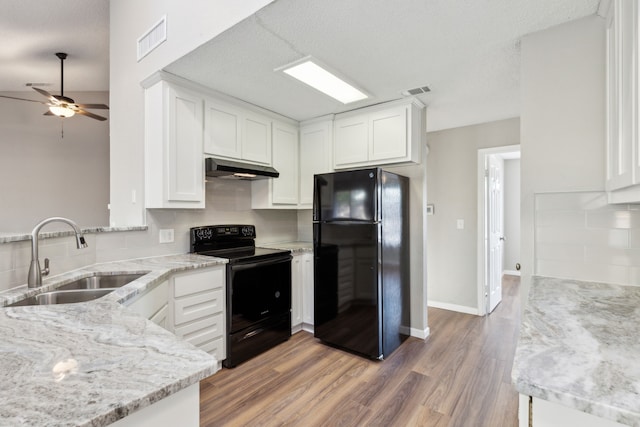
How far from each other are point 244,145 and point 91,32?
234 centimetres

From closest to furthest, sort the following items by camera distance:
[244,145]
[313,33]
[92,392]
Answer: [92,392]
[313,33]
[244,145]

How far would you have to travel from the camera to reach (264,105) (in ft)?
10.0

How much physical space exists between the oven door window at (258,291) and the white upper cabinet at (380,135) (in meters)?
1.31

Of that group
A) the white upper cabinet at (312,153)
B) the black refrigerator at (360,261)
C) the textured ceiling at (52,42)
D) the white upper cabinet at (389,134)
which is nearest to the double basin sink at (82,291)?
the black refrigerator at (360,261)

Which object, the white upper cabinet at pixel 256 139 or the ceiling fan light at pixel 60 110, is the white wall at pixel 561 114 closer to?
the white upper cabinet at pixel 256 139

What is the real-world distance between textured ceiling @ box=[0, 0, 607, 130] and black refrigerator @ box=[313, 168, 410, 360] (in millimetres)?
823

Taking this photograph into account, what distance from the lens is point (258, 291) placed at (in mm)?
2635

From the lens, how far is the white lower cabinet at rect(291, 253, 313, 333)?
3.06m

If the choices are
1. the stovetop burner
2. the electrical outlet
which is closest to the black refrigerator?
the stovetop burner

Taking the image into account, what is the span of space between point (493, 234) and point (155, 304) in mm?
3979

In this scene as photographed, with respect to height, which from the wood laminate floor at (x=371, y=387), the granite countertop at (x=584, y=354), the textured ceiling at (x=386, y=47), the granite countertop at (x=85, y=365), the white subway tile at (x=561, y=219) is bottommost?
the wood laminate floor at (x=371, y=387)

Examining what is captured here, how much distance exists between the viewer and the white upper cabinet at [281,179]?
3.27 metres

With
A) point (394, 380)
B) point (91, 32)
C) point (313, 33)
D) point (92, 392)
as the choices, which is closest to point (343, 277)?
point (394, 380)

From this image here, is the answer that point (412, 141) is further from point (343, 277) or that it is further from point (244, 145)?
point (244, 145)
